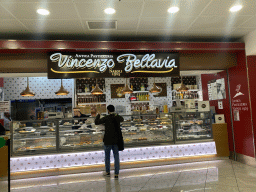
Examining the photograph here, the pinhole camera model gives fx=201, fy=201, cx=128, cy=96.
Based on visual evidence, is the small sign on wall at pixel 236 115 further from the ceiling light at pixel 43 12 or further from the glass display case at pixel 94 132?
the ceiling light at pixel 43 12

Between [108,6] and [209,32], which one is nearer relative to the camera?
[108,6]

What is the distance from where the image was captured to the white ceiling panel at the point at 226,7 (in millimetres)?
3768

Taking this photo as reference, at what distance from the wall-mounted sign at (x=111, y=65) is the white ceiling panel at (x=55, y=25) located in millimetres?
571

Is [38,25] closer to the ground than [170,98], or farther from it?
farther from it

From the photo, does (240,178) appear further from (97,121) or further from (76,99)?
(76,99)

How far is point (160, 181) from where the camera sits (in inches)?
177

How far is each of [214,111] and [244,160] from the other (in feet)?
5.92

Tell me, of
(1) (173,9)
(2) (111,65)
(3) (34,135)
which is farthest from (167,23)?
(3) (34,135)

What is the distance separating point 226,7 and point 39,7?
3578mm

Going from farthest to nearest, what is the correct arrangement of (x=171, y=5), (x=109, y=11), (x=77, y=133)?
(x=77, y=133)
(x=109, y=11)
(x=171, y=5)

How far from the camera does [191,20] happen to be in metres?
4.49

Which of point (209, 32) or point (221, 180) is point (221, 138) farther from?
point (209, 32)

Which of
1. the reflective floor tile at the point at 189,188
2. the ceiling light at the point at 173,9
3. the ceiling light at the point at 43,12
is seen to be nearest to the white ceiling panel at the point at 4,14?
the ceiling light at the point at 43,12

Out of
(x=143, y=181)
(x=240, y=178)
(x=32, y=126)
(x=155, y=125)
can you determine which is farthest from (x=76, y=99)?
(x=240, y=178)
